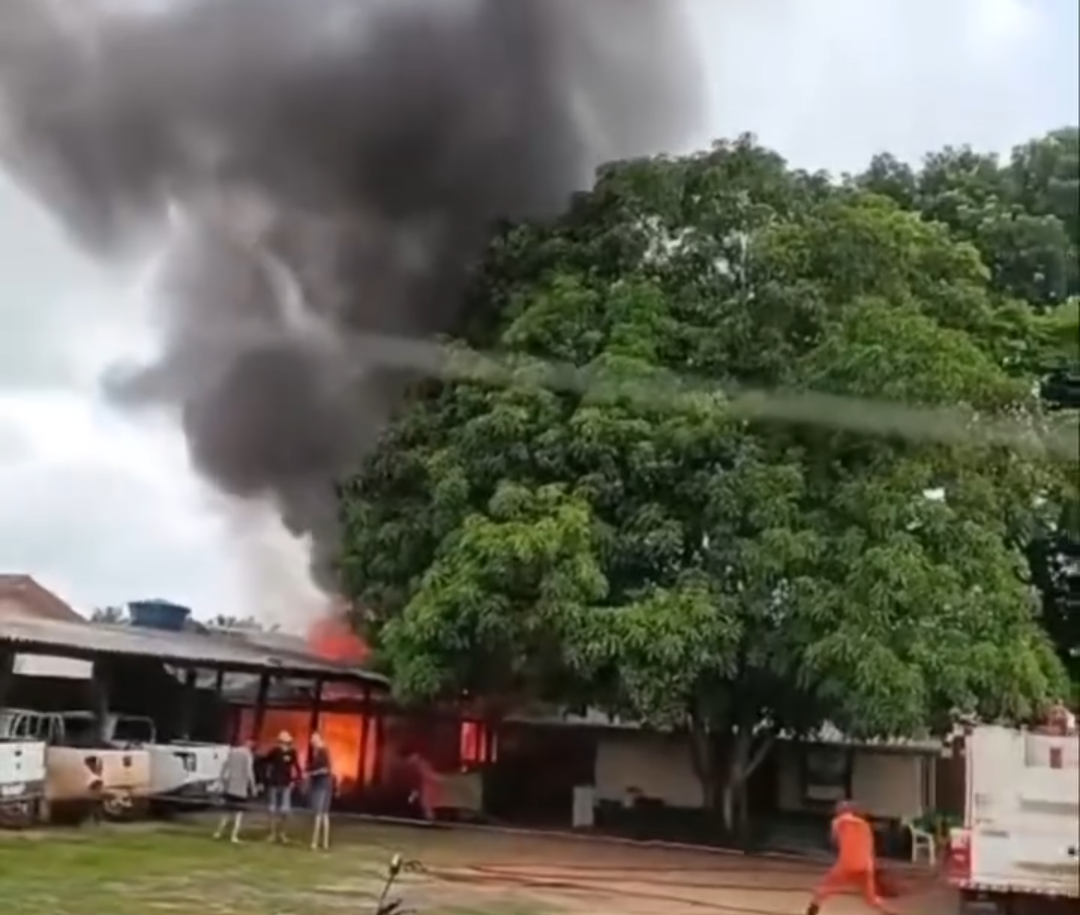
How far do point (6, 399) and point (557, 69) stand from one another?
15.6ft

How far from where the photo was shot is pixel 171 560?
9117mm

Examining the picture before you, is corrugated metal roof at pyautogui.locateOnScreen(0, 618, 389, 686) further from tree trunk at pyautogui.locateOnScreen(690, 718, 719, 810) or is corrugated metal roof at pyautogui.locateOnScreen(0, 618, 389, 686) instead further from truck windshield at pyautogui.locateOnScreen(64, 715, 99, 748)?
tree trunk at pyautogui.locateOnScreen(690, 718, 719, 810)

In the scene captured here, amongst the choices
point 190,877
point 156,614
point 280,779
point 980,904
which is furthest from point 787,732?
point 156,614

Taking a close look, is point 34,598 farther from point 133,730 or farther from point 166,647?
point 133,730

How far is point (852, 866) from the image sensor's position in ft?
23.4

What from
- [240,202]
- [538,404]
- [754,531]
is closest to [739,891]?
[754,531]

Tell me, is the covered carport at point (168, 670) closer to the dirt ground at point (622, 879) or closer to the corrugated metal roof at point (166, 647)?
the corrugated metal roof at point (166, 647)

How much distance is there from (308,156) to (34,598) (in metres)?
3.90

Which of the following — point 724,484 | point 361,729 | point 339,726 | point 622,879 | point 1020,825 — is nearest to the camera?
point 1020,825

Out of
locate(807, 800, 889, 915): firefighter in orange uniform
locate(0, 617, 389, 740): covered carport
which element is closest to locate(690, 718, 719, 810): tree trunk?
locate(807, 800, 889, 915): firefighter in orange uniform

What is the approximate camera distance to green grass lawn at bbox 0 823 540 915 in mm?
6391

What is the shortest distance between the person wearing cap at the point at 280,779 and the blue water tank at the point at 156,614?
1074mm

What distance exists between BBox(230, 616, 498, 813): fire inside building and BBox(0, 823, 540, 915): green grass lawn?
1.17 metres

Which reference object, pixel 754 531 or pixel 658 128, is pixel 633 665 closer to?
pixel 754 531
